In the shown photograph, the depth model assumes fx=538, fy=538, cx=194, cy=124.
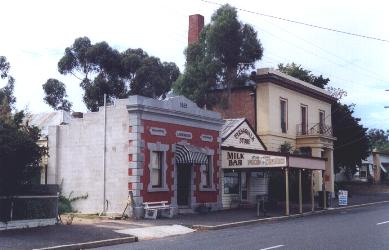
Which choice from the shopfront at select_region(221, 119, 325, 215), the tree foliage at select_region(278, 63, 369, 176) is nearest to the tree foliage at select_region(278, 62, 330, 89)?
the tree foliage at select_region(278, 63, 369, 176)

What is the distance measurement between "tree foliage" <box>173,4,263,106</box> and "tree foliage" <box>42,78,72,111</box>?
53.8ft

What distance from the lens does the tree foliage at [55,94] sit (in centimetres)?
5047

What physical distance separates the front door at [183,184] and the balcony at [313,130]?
51.5 ft

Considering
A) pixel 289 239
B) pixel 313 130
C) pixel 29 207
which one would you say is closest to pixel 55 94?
pixel 313 130

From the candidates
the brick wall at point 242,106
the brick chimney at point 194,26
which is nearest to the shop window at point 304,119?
the brick wall at point 242,106

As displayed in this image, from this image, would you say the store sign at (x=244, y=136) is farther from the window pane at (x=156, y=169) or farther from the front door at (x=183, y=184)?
the window pane at (x=156, y=169)

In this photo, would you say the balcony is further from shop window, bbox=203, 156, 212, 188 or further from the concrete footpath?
the concrete footpath

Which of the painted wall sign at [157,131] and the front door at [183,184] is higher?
the painted wall sign at [157,131]

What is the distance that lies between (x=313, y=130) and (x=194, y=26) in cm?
1231

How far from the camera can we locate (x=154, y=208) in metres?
23.3

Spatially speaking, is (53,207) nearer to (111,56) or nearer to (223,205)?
(223,205)

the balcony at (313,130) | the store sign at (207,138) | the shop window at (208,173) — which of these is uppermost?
the balcony at (313,130)

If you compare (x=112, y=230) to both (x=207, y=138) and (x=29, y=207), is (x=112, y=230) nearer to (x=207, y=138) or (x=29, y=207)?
(x=29, y=207)

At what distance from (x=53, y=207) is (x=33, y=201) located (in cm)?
105
